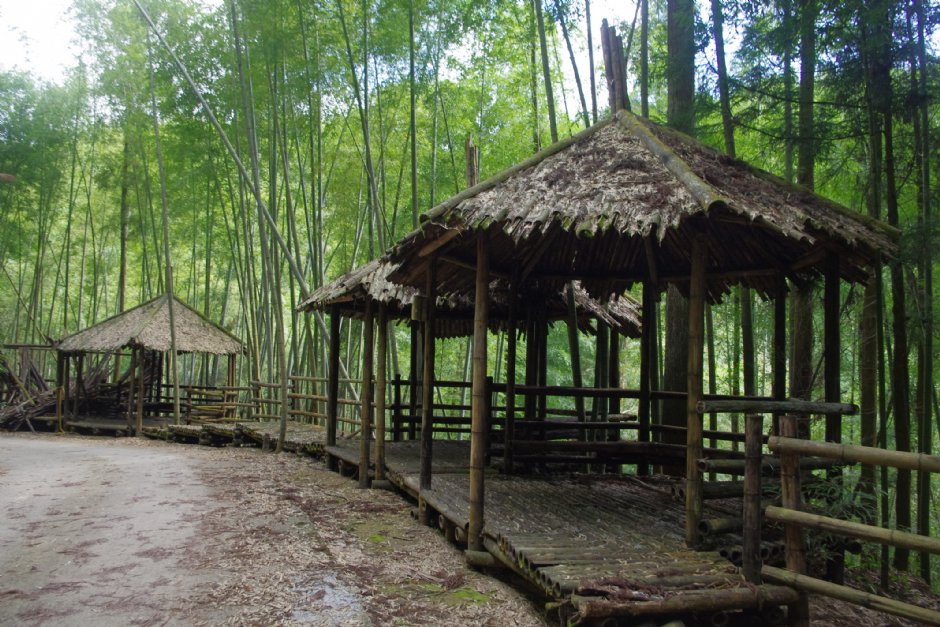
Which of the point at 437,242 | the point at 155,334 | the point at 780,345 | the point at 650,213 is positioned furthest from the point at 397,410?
the point at 155,334

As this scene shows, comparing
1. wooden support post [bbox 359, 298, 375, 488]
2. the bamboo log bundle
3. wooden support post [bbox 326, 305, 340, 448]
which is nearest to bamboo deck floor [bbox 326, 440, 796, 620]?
the bamboo log bundle

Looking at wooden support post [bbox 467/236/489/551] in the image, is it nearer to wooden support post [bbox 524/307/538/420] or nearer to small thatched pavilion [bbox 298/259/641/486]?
small thatched pavilion [bbox 298/259/641/486]

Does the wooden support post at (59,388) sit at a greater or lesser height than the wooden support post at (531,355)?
lesser

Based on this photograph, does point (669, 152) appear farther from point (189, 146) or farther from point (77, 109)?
point (77, 109)

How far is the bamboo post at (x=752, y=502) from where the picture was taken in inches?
118

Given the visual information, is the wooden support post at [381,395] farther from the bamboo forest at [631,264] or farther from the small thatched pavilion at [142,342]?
the small thatched pavilion at [142,342]

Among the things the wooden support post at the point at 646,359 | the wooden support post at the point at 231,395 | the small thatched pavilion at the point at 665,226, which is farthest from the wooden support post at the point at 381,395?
the wooden support post at the point at 231,395

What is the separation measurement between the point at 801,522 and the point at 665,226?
152cm

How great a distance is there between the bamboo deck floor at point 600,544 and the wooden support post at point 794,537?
11 centimetres

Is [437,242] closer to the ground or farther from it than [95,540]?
farther from it

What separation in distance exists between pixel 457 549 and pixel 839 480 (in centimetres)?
251

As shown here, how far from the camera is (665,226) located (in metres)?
3.39

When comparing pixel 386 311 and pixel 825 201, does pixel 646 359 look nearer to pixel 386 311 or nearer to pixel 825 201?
pixel 825 201

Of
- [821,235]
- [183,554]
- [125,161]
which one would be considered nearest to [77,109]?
[125,161]
